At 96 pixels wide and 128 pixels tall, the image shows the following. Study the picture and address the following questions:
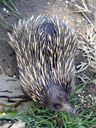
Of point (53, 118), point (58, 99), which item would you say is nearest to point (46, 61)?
point (58, 99)

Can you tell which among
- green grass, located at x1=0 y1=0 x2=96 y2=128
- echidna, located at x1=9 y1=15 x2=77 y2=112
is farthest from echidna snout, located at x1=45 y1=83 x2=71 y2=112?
green grass, located at x1=0 y1=0 x2=96 y2=128

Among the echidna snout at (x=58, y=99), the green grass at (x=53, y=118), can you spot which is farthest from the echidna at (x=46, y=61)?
the green grass at (x=53, y=118)

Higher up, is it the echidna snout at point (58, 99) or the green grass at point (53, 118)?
the echidna snout at point (58, 99)

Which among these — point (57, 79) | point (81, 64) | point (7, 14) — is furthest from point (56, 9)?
point (57, 79)

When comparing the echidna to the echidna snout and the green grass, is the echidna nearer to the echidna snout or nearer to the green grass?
the echidna snout

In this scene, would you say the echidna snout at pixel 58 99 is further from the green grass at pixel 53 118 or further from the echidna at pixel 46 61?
the green grass at pixel 53 118

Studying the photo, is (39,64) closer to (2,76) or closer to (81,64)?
(2,76)

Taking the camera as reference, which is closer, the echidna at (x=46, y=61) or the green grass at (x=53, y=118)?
the echidna at (x=46, y=61)

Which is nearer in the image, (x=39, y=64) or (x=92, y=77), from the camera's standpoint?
(x=39, y=64)
